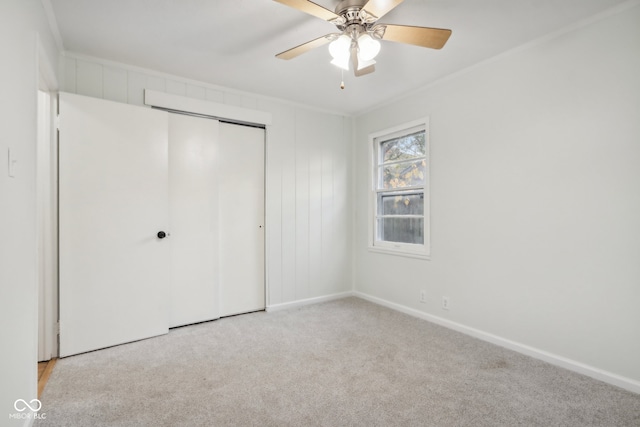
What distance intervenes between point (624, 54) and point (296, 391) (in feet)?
10.0

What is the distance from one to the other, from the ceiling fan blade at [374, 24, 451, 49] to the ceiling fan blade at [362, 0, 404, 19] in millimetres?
123

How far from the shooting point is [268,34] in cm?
240

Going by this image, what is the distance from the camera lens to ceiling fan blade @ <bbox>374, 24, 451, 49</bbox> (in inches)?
72.3

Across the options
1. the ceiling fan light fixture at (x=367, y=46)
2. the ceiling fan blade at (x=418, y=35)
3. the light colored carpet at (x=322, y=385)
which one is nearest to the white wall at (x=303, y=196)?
the light colored carpet at (x=322, y=385)

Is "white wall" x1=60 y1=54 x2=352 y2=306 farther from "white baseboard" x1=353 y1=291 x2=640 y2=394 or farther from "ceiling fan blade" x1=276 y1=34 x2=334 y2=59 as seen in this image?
"ceiling fan blade" x1=276 y1=34 x2=334 y2=59

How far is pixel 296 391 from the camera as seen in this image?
2.05 meters

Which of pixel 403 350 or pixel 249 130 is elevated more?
pixel 249 130

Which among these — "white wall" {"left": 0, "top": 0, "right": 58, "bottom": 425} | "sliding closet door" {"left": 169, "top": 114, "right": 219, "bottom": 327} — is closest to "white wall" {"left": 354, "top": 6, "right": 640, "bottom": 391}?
"sliding closet door" {"left": 169, "top": 114, "right": 219, "bottom": 327}

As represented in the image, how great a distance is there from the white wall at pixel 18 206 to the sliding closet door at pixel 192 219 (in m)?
1.34

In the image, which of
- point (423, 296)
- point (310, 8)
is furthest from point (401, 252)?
point (310, 8)

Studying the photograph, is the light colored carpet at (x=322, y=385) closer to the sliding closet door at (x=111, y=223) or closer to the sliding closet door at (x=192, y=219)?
the sliding closet door at (x=111, y=223)

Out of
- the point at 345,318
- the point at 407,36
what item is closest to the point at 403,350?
the point at 345,318

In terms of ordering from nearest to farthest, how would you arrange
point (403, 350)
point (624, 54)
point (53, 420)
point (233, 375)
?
point (53, 420) < point (624, 54) < point (233, 375) < point (403, 350)

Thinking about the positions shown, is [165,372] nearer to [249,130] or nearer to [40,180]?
[40,180]
